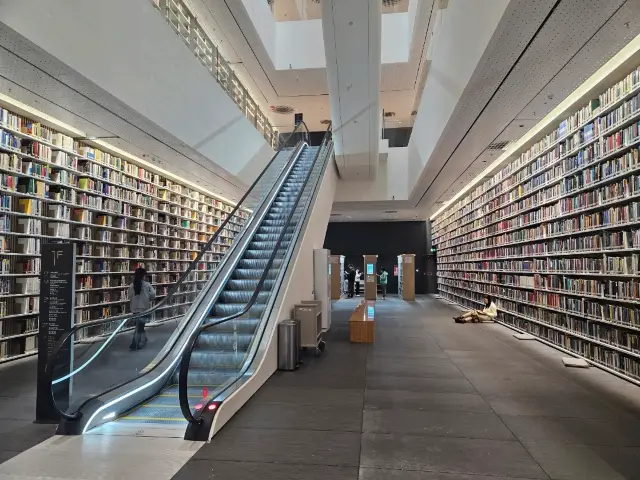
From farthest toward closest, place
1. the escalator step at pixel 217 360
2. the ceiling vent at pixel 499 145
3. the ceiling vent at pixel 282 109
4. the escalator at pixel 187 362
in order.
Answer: the ceiling vent at pixel 282 109 → the ceiling vent at pixel 499 145 → the escalator step at pixel 217 360 → the escalator at pixel 187 362

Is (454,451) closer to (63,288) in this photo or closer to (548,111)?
(63,288)

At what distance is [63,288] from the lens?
13.9ft

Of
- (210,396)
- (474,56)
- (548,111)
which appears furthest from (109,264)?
(548,111)

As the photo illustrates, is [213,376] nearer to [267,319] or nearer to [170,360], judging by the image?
[170,360]

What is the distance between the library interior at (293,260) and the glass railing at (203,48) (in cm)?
12

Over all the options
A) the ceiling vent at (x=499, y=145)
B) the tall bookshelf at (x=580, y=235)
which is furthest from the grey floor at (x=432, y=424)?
the ceiling vent at (x=499, y=145)

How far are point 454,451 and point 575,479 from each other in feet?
2.59

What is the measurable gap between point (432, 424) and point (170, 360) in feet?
10.4

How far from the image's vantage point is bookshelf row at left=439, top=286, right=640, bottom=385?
5.45 metres

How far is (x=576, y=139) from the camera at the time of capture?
665 cm

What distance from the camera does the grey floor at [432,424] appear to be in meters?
3.10

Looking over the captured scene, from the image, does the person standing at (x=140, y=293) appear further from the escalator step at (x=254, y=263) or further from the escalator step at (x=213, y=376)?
the escalator step at (x=213, y=376)

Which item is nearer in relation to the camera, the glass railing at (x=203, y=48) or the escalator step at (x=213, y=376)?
the escalator step at (x=213, y=376)

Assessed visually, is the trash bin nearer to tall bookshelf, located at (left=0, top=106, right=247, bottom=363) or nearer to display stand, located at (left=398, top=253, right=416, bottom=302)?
tall bookshelf, located at (left=0, top=106, right=247, bottom=363)
